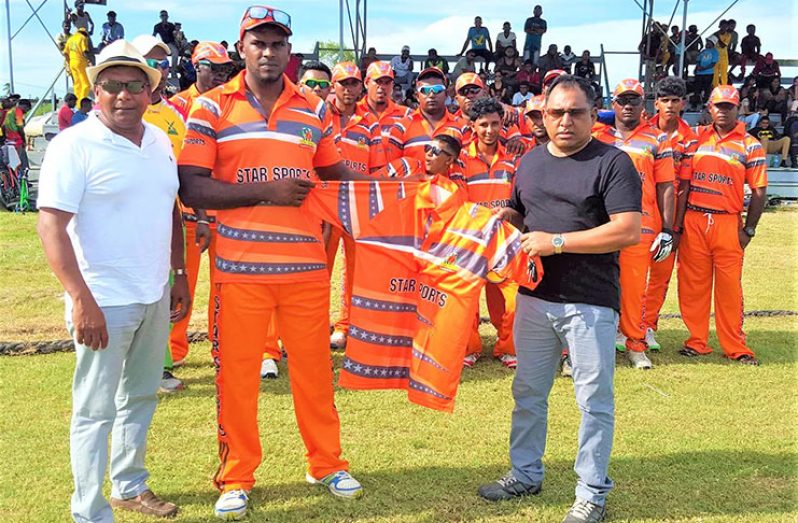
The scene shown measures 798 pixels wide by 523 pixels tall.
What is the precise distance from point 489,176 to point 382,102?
1489mm

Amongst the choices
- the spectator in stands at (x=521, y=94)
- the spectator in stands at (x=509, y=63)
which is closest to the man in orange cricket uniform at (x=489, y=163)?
the spectator in stands at (x=521, y=94)

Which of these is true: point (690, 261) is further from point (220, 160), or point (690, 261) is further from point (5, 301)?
point (5, 301)

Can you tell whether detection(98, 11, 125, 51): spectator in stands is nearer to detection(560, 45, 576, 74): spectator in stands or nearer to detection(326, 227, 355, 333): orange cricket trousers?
detection(560, 45, 576, 74): spectator in stands

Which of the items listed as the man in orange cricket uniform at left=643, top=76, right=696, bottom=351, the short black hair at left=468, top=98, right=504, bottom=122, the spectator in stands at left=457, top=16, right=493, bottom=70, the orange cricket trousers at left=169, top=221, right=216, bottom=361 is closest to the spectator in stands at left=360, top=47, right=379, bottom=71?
the spectator in stands at left=457, top=16, right=493, bottom=70

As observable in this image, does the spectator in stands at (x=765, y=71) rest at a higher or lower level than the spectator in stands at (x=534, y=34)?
lower

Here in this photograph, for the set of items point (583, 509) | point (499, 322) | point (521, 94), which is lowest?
point (583, 509)

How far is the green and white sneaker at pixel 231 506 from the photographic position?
389cm

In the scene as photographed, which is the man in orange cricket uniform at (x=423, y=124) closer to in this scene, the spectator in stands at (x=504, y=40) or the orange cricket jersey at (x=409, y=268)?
the orange cricket jersey at (x=409, y=268)

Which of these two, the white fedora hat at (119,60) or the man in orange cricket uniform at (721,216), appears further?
the man in orange cricket uniform at (721,216)

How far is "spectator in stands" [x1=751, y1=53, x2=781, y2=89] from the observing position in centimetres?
2172

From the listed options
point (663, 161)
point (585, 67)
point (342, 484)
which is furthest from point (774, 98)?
point (342, 484)

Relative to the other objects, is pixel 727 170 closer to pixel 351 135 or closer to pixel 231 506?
pixel 351 135

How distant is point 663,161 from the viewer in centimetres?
681

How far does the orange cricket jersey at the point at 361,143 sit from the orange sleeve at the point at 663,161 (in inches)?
105
